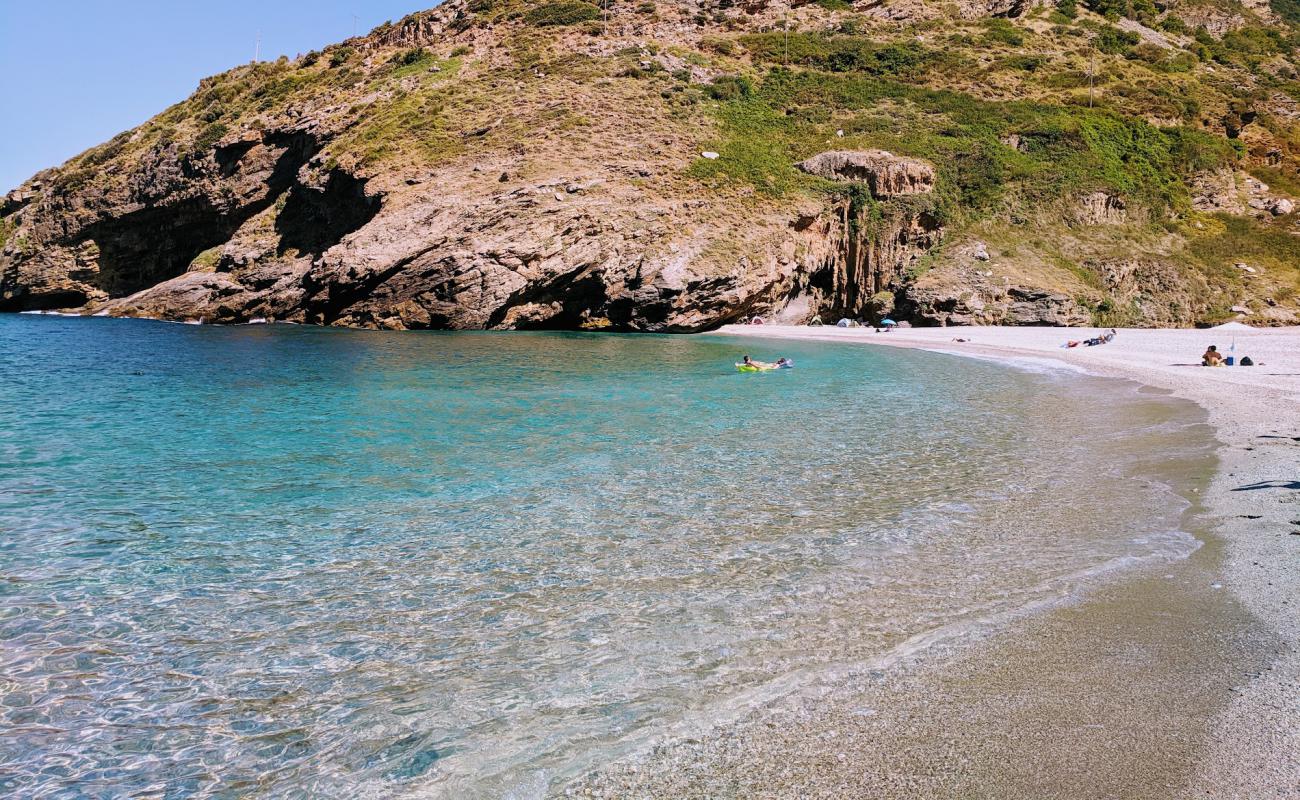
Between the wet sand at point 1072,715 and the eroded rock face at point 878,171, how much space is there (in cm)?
4119

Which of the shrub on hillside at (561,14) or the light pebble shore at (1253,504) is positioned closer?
the light pebble shore at (1253,504)

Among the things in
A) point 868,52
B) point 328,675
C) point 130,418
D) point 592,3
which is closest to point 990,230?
point 868,52

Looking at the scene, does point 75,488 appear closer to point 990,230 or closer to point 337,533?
point 337,533

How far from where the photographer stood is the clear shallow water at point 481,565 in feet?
14.1

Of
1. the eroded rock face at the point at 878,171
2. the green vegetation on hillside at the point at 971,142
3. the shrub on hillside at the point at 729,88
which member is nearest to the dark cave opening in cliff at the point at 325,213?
the green vegetation on hillside at the point at 971,142

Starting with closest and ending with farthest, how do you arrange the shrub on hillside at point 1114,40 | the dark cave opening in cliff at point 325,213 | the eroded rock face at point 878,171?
the eroded rock face at point 878,171 < the dark cave opening in cliff at point 325,213 < the shrub on hillside at point 1114,40

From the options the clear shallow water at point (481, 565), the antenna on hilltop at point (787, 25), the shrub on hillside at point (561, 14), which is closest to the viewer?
the clear shallow water at point (481, 565)

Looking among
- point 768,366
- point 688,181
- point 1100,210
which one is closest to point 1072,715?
point 768,366

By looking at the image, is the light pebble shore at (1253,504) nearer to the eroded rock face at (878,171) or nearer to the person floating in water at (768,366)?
the person floating in water at (768,366)

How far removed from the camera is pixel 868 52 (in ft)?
194

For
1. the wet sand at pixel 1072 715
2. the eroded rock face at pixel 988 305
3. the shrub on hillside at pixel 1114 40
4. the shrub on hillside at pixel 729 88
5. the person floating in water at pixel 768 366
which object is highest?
the shrub on hillside at pixel 1114 40

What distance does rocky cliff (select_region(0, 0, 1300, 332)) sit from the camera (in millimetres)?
40781

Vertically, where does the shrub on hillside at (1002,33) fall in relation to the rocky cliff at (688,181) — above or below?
above

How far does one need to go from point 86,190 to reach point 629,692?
70.9 meters
